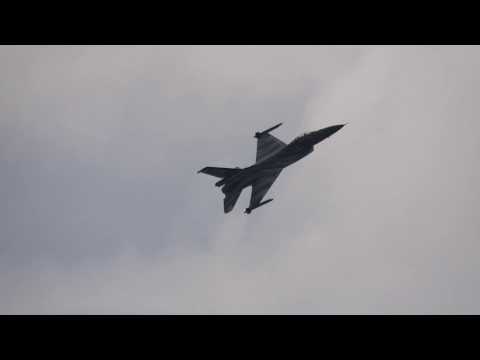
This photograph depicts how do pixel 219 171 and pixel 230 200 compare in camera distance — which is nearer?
pixel 219 171

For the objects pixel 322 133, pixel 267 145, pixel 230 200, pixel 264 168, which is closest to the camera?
pixel 322 133

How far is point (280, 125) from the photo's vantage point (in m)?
84.2

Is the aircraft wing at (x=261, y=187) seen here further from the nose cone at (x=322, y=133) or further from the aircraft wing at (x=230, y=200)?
the nose cone at (x=322, y=133)

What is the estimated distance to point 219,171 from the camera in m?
86.0

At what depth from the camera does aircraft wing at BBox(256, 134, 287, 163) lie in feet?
303

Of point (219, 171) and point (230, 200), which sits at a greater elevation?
point (219, 171)

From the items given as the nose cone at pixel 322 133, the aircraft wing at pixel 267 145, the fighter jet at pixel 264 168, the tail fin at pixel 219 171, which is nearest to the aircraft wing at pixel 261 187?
the fighter jet at pixel 264 168

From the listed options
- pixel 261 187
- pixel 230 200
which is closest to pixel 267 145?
pixel 261 187

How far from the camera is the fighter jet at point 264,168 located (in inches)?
3278

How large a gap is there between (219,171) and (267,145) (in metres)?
11.8

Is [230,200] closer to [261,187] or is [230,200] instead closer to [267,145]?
[261,187]
